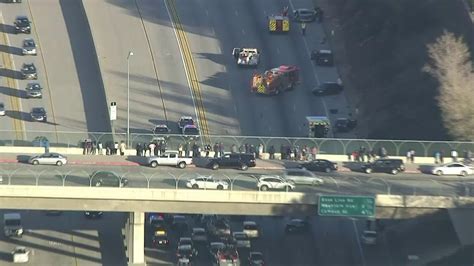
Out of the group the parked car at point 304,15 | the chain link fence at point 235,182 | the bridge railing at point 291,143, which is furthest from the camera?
the parked car at point 304,15

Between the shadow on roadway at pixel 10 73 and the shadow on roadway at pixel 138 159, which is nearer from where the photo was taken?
the shadow on roadway at pixel 138 159

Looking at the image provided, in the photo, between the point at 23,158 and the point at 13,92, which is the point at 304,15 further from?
the point at 23,158

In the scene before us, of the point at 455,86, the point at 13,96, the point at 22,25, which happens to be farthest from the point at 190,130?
the point at 22,25

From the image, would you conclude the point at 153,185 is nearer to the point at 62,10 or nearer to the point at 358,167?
the point at 358,167

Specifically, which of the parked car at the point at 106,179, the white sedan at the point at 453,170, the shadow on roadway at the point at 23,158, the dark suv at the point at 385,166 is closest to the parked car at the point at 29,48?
the shadow on roadway at the point at 23,158

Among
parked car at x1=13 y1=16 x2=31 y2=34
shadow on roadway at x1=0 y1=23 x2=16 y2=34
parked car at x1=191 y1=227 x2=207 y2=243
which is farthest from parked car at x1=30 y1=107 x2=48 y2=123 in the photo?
parked car at x1=191 y1=227 x2=207 y2=243

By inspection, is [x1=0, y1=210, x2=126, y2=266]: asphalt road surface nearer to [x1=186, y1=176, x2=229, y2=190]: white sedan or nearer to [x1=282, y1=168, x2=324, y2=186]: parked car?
[x1=186, y1=176, x2=229, y2=190]: white sedan

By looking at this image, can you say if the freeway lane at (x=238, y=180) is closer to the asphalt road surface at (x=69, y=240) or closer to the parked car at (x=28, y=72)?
the asphalt road surface at (x=69, y=240)
